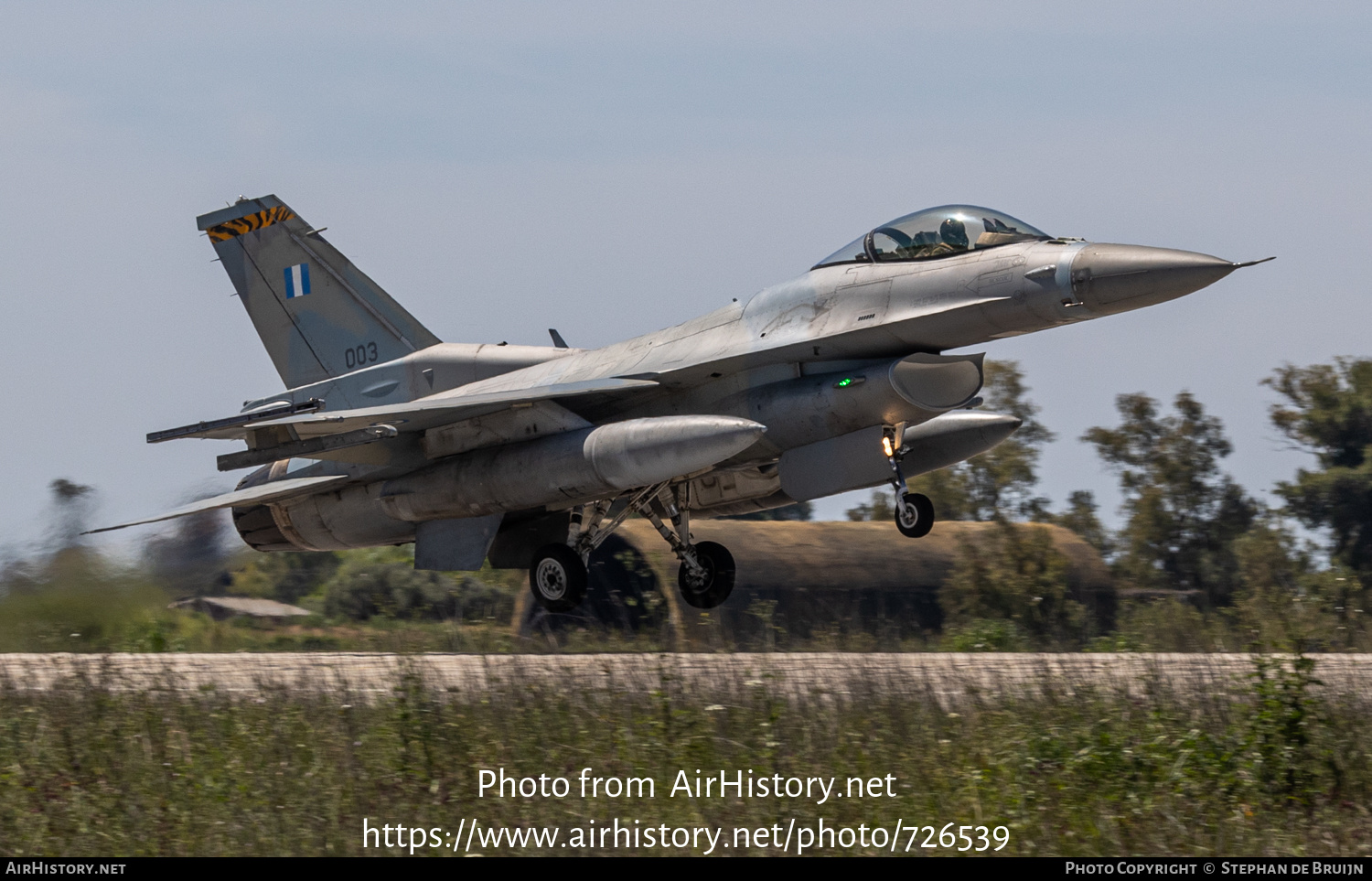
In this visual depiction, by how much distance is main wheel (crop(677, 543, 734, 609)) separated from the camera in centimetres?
1513

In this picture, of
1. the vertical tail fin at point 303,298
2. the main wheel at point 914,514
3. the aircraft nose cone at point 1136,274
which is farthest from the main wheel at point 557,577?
the aircraft nose cone at point 1136,274

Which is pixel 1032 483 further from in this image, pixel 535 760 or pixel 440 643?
pixel 535 760

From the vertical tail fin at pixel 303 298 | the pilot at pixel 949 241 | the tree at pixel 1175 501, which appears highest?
the vertical tail fin at pixel 303 298

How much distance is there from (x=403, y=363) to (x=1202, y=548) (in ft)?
73.0

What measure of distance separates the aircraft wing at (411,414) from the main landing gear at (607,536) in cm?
117

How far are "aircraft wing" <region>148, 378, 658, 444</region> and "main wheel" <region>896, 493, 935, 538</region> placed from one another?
2.80 m

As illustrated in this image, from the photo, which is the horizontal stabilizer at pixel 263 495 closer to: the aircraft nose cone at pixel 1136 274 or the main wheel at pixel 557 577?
the main wheel at pixel 557 577

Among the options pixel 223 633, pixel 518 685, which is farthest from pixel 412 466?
pixel 518 685

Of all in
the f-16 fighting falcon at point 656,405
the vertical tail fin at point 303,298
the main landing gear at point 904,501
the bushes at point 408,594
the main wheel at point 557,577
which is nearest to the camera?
the f-16 fighting falcon at point 656,405

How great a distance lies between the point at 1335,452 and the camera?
108 ft

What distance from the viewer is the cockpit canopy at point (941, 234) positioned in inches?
489

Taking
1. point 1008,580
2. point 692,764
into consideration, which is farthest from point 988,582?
point 692,764

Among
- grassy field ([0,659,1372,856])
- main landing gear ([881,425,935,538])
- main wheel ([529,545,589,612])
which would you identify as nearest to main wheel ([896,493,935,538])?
main landing gear ([881,425,935,538])

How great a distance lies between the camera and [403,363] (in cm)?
1648
